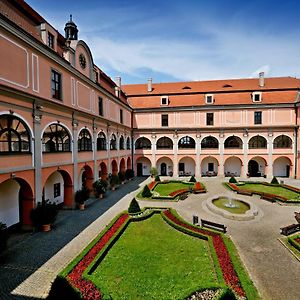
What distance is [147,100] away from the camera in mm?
36062

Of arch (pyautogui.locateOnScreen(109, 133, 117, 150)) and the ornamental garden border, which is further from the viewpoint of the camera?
arch (pyautogui.locateOnScreen(109, 133, 117, 150))

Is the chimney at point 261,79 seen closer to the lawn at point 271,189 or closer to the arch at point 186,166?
the arch at point 186,166

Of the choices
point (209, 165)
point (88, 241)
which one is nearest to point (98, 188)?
point (88, 241)

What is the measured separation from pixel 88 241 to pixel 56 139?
7.58m

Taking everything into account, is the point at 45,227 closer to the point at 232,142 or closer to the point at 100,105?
the point at 100,105

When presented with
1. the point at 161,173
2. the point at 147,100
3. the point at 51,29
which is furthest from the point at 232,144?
the point at 51,29

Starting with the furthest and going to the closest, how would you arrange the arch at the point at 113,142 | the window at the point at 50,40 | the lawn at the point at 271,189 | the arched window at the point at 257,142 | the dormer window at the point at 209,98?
the dormer window at the point at 209,98 → the arched window at the point at 257,142 → the arch at the point at 113,142 → the lawn at the point at 271,189 → the window at the point at 50,40

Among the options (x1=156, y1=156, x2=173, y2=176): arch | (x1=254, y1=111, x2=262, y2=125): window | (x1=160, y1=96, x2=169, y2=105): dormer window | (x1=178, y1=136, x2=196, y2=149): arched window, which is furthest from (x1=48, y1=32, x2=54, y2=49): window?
(x1=254, y1=111, x2=262, y2=125): window

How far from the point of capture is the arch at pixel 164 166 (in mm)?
36678

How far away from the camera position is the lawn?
21623mm

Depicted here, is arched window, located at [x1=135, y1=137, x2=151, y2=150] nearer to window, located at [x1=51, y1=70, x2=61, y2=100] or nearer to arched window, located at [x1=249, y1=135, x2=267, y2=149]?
arched window, located at [x1=249, y1=135, x2=267, y2=149]

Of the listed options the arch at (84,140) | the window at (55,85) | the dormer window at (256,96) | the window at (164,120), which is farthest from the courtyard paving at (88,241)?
the dormer window at (256,96)

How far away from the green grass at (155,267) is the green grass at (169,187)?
37.2 feet

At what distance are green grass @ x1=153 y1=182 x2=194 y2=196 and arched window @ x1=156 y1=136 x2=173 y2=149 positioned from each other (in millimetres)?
8588
